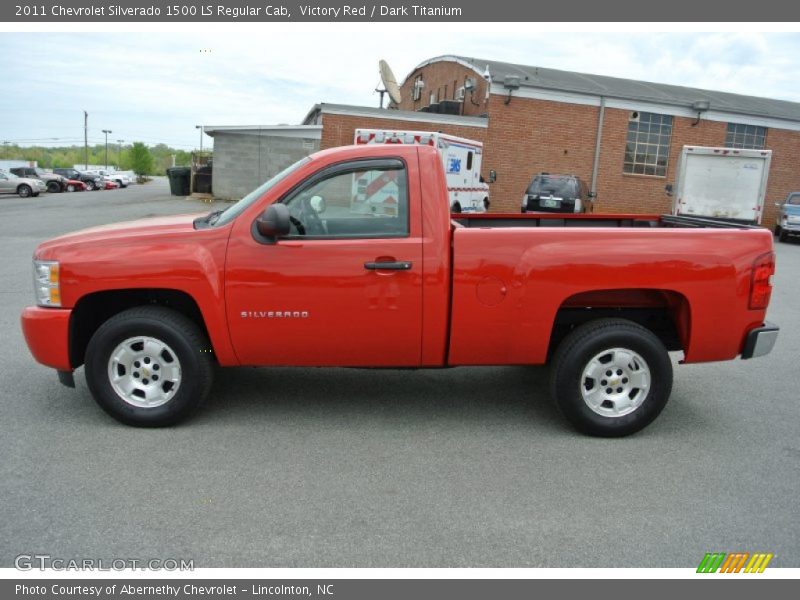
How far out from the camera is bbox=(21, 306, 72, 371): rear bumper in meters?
4.70

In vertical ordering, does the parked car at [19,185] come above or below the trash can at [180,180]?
below

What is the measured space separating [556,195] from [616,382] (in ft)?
52.8

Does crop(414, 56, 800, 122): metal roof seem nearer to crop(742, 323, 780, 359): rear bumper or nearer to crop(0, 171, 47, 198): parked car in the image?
crop(742, 323, 780, 359): rear bumper

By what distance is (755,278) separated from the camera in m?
4.72

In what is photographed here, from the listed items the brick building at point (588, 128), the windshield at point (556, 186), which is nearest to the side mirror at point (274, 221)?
the windshield at point (556, 186)

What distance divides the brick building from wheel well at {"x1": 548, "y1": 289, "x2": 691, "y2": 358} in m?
21.1

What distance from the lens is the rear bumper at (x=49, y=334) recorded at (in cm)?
470

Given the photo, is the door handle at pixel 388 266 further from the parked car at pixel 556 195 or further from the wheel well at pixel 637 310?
the parked car at pixel 556 195

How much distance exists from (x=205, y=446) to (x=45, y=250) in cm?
176

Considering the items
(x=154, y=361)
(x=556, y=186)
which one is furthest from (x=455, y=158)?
(x=154, y=361)

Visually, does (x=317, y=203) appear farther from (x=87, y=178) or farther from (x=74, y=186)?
(x=87, y=178)

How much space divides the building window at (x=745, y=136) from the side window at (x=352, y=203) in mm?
28131

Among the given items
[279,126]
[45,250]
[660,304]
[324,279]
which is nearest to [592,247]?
[660,304]

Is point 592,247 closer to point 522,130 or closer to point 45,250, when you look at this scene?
point 45,250
